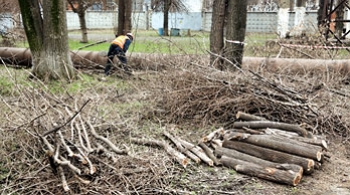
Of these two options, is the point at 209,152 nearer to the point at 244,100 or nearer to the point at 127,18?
the point at 244,100

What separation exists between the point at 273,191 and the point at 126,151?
1700 mm

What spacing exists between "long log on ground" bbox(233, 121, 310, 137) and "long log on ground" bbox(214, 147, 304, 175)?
2.91ft

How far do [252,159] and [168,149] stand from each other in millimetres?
1036

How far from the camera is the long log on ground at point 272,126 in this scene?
5207mm

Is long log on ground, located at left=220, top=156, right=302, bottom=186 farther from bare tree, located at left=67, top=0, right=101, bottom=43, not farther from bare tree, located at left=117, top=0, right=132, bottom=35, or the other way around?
bare tree, located at left=67, top=0, right=101, bottom=43

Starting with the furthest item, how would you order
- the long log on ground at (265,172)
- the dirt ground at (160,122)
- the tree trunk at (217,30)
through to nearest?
the tree trunk at (217,30) < the long log on ground at (265,172) < the dirt ground at (160,122)

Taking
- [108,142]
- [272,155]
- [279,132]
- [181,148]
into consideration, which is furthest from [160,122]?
[272,155]

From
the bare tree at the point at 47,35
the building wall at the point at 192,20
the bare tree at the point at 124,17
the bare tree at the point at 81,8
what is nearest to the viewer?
the bare tree at the point at 47,35

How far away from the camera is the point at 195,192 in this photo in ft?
13.1

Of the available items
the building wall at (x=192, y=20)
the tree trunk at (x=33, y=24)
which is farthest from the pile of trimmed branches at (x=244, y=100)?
the building wall at (x=192, y=20)

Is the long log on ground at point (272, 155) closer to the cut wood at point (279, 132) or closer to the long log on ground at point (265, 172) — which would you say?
the long log on ground at point (265, 172)

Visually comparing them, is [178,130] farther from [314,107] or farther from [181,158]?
[314,107]

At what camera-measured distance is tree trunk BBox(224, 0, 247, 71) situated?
8047 mm

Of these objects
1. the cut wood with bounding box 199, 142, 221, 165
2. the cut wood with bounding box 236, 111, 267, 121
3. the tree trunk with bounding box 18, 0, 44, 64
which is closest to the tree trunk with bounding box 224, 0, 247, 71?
the cut wood with bounding box 236, 111, 267, 121
